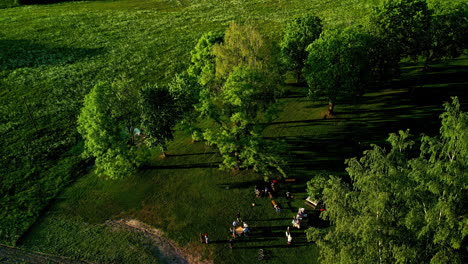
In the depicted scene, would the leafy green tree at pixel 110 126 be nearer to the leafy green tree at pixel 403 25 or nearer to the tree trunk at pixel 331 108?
the tree trunk at pixel 331 108

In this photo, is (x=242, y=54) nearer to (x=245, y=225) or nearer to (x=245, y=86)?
(x=245, y=86)

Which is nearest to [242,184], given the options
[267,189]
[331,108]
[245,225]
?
[267,189]

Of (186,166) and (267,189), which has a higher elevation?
(186,166)

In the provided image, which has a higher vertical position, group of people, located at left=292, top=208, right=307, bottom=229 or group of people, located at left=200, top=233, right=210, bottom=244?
group of people, located at left=292, top=208, right=307, bottom=229

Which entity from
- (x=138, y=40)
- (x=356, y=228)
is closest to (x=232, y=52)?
(x=356, y=228)

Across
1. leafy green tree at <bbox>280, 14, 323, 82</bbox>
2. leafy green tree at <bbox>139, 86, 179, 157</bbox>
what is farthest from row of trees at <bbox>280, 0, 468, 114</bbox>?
leafy green tree at <bbox>139, 86, 179, 157</bbox>

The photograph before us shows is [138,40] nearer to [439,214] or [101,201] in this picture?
[101,201]

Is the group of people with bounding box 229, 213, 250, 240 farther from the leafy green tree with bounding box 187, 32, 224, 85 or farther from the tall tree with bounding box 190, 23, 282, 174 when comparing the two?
the leafy green tree with bounding box 187, 32, 224, 85

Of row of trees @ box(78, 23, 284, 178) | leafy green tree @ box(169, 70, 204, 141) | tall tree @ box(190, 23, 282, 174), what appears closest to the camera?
tall tree @ box(190, 23, 282, 174)
